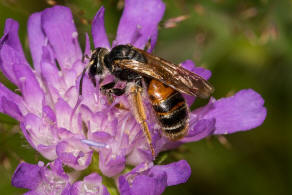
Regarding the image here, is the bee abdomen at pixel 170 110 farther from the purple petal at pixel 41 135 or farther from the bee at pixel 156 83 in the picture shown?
the purple petal at pixel 41 135

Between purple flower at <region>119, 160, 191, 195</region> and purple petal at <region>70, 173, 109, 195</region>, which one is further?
purple petal at <region>70, 173, 109, 195</region>

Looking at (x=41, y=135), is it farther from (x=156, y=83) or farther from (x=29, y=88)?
(x=156, y=83)

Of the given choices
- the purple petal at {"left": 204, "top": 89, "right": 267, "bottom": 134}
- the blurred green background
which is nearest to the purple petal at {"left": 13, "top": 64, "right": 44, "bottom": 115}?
the purple petal at {"left": 204, "top": 89, "right": 267, "bottom": 134}

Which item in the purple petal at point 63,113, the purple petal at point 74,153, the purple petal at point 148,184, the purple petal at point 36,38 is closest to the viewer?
the purple petal at point 148,184

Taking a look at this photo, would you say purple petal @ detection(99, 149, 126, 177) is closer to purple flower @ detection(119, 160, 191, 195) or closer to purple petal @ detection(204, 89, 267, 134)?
purple flower @ detection(119, 160, 191, 195)

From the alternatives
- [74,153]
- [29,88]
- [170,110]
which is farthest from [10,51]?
[170,110]

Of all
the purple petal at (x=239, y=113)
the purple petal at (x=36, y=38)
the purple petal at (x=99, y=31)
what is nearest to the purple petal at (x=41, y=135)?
the purple petal at (x=36, y=38)
